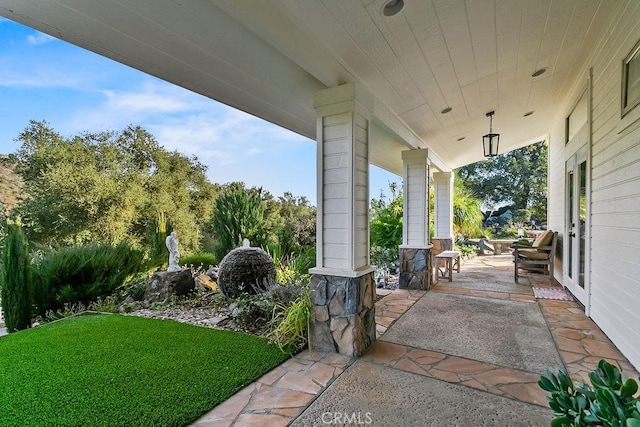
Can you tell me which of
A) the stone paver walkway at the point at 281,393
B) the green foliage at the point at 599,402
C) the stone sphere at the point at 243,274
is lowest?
the stone paver walkway at the point at 281,393

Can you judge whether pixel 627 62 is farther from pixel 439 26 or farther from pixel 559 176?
pixel 559 176

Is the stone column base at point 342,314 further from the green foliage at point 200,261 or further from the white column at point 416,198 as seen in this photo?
the green foliage at point 200,261

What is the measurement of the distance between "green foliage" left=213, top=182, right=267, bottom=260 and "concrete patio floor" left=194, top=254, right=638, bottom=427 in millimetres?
4476

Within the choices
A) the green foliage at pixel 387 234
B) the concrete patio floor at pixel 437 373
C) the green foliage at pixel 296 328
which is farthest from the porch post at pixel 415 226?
the green foliage at pixel 296 328

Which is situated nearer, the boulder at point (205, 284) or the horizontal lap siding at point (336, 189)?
the horizontal lap siding at point (336, 189)

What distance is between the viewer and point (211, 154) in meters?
14.4

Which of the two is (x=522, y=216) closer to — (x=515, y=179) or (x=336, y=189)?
(x=515, y=179)

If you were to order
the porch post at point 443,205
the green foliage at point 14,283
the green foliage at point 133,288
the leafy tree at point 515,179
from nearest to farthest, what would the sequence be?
1. the green foliage at point 14,283
2. the green foliage at point 133,288
3. the porch post at point 443,205
4. the leafy tree at point 515,179

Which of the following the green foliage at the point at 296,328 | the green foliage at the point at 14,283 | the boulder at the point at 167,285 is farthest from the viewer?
the boulder at the point at 167,285

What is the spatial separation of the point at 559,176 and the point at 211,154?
1280cm

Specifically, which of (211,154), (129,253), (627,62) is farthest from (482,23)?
(211,154)

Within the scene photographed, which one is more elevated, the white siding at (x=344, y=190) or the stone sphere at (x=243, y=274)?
the white siding at (x=344, y=190)

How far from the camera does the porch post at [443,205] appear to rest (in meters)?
8.28

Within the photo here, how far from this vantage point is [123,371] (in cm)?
253
